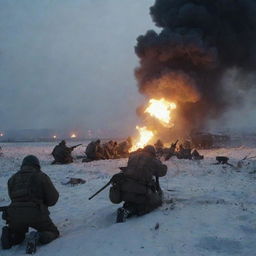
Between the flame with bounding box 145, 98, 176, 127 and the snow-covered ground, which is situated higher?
the flame with bounding box 145, 98, 176, 127

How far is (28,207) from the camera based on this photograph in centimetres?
852

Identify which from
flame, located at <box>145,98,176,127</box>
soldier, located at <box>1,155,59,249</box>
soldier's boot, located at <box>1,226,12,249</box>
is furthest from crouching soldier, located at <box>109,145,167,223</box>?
flame, located at <box>145,98,176,127</box>

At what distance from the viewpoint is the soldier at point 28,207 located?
8.53m

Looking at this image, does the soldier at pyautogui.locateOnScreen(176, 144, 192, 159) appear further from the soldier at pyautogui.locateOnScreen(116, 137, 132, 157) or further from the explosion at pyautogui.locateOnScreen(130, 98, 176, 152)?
the explosion at pyautogui.locateOnScreen(130, 98, 176, 152)

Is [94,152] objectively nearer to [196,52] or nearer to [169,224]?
[196,52]

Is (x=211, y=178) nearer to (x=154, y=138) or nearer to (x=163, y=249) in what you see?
(x=163, y=249)

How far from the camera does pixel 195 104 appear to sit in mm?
34156

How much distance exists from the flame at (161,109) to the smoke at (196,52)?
597 millimetres

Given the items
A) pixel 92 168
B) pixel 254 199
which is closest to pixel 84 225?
pixel 254 199

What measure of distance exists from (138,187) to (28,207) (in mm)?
2620

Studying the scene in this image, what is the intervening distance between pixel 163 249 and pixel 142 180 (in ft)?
8.50

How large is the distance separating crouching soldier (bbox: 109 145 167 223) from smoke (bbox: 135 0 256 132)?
20716 mm

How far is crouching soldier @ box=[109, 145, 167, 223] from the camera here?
32.0 ft

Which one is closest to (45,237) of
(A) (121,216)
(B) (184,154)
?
(A) (121,216)
